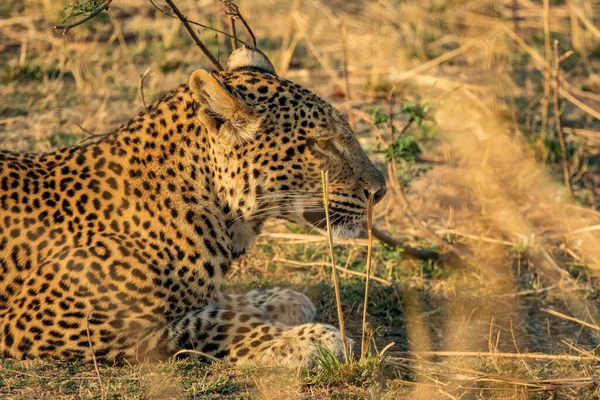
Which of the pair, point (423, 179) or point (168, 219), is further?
point (423, 179)

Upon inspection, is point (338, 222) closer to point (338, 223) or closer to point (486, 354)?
point (338, 223)

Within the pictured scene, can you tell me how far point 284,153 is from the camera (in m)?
6.20

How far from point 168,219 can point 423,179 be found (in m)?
4.37

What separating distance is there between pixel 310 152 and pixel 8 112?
5.77 metres

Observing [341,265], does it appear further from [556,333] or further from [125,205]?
[125,205]

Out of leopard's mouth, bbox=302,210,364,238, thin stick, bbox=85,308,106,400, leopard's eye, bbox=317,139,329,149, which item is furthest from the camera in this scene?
leopard's mouth, bbox=302,210,364,238

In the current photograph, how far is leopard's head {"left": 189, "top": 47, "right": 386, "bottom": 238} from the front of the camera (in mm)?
6031

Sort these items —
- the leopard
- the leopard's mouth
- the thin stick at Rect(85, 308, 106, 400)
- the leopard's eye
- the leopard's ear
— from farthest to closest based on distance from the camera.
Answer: the leopard's mouth
the leopard's eye
the leopard
the leopard's ear
the thin stick at Rect(85, 308, 106, 400)

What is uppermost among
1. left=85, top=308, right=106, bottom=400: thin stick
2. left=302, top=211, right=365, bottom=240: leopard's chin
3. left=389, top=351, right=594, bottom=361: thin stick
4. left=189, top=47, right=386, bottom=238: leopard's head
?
left=189, top=47, right=386, bottom=238: leopard's head

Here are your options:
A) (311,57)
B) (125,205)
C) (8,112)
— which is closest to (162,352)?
(125,205)

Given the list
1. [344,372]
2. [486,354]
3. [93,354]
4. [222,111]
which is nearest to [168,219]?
[222,111]

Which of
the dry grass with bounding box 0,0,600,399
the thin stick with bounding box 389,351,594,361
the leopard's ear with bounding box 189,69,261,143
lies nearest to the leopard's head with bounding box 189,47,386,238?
the leopard's ear with bounding box 189,69,261,143

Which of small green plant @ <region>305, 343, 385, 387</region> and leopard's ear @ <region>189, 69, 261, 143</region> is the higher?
leopard's ear @ <region>189, 69, 261, 143</region>

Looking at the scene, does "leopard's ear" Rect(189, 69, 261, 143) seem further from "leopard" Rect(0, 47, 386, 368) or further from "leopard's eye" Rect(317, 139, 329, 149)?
"leopard's eye" Rect(317, 139, 329, 149)
